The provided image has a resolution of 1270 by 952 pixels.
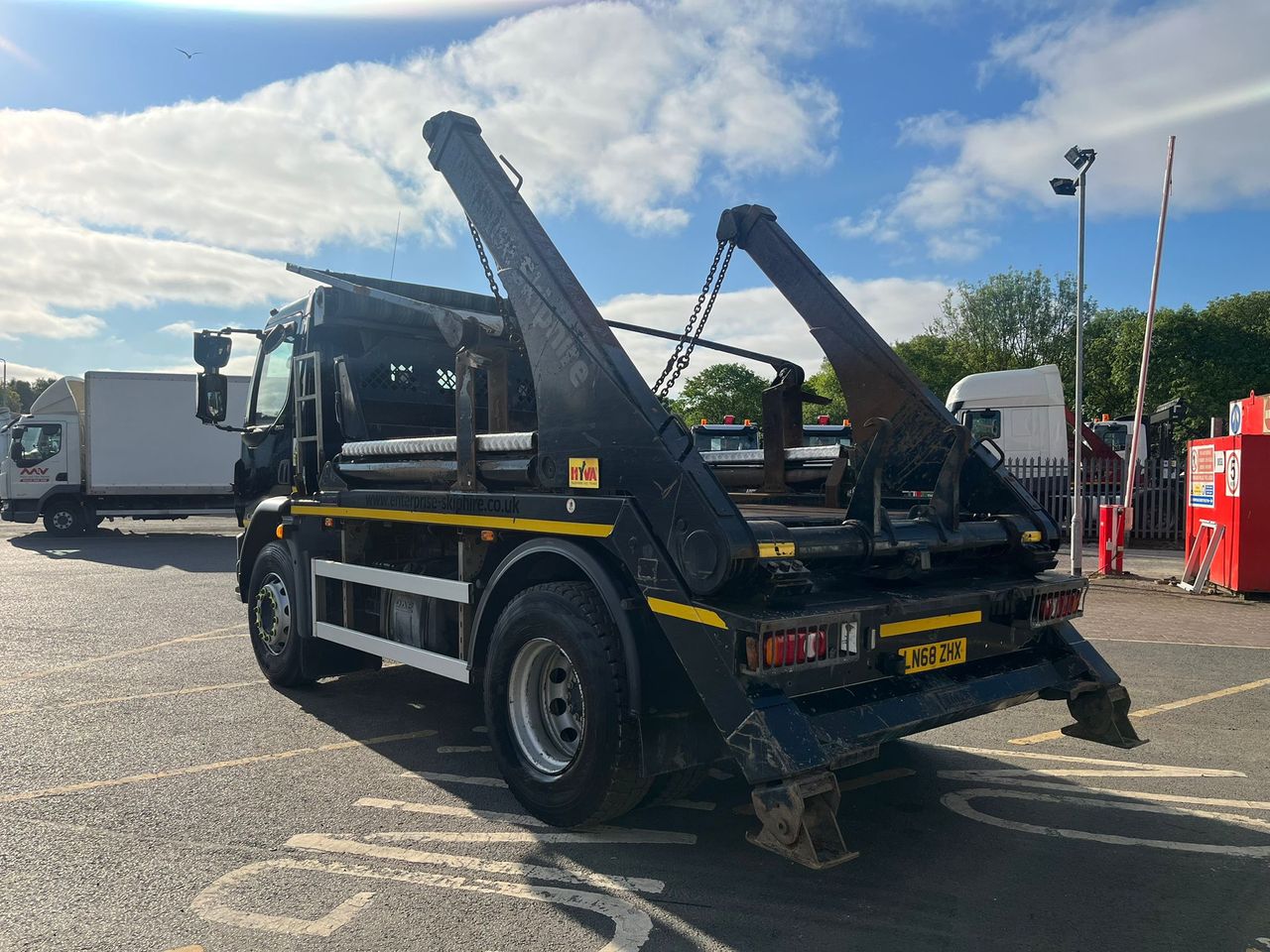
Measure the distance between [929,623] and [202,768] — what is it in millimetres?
3859

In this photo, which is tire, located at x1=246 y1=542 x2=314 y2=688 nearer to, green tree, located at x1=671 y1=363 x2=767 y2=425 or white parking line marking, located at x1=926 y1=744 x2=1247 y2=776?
white parking line marking, located at x1=926 y1=744 x2=1247 y2=776

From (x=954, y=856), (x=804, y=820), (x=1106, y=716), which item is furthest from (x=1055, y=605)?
(x=804, y=820)

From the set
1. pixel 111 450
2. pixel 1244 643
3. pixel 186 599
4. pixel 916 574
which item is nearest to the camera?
pixel 916 574

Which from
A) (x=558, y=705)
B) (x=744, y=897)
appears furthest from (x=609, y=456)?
(x=744, y=897)

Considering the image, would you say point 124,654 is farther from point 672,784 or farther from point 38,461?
point 38,461

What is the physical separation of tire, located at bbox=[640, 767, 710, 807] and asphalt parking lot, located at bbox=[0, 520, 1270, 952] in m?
0.19

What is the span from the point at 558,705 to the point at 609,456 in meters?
1.21

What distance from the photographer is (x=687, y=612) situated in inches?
140

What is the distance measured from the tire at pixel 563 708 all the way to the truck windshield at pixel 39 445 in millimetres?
20696

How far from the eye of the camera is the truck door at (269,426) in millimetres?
7086

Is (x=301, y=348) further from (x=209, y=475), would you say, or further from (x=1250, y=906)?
(x=209, y=475)

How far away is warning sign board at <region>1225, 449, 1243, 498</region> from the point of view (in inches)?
432

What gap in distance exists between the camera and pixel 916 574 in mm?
4254

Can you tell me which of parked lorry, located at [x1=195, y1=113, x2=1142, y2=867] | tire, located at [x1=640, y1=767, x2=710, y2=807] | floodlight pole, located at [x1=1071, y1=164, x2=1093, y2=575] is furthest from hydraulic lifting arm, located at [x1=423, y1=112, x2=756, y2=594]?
floodlight pole, located at [x1=1071, y1=164, x2=1093, y2=575]
